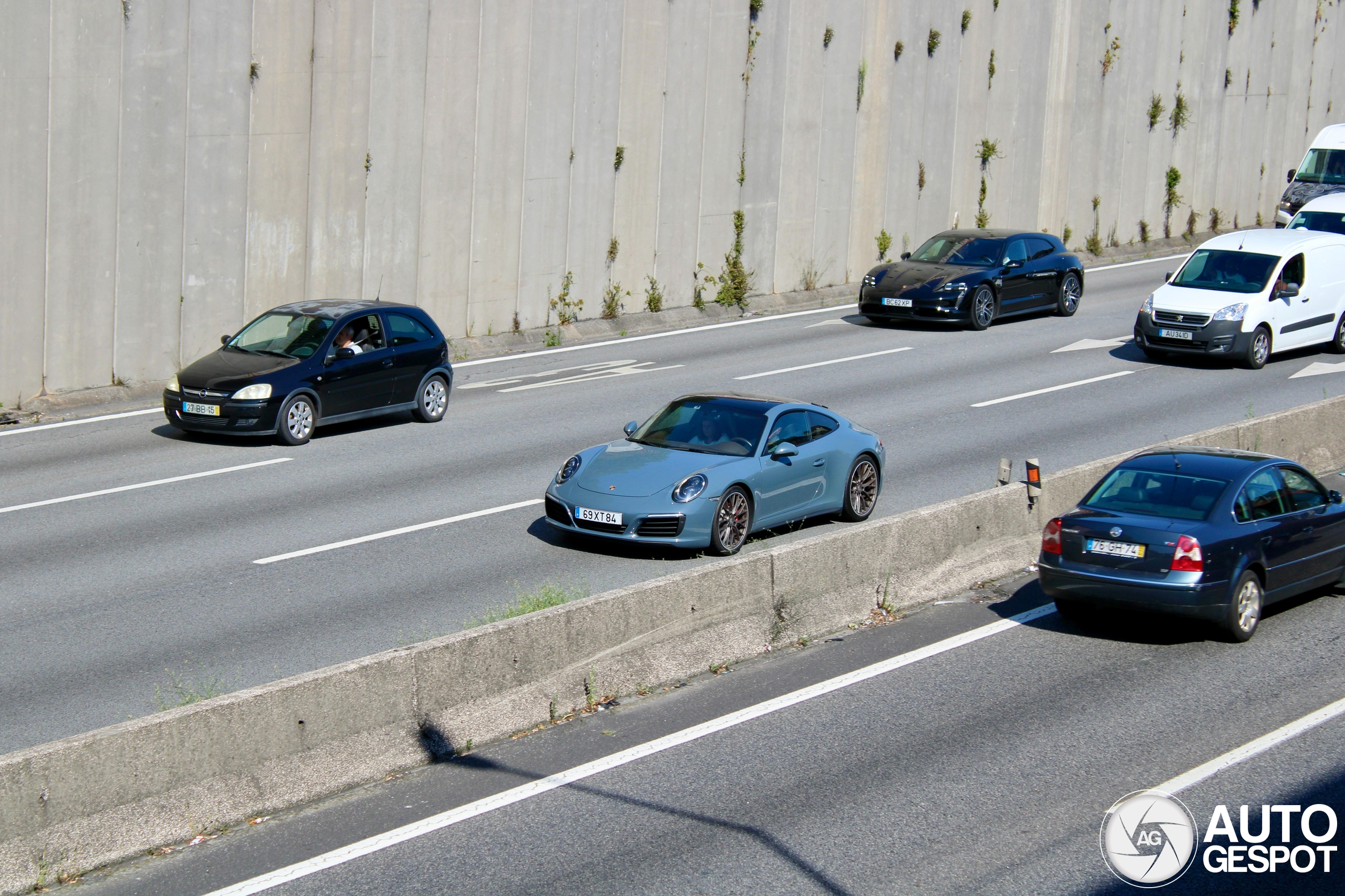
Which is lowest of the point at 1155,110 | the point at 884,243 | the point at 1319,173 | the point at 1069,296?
the point at 1069,296

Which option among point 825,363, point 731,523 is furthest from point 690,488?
point 825,363

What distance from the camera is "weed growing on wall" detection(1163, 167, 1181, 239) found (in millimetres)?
41469

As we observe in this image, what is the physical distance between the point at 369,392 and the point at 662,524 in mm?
7066

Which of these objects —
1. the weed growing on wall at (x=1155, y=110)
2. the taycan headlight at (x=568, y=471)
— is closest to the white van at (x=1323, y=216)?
the weed growing on wall at (x=1155, y=110)

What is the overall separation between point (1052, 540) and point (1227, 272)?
14.0m

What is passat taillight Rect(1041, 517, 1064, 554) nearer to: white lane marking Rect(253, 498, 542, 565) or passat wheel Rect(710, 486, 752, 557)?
passat wheel Rect(710, 486, 752, 557)

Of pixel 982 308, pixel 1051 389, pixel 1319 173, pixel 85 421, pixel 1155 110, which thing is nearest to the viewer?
pixel 85 421

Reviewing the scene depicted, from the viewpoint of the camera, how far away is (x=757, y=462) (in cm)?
1361

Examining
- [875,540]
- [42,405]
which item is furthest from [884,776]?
[42,405]

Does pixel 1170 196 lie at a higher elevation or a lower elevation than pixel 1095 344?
higher

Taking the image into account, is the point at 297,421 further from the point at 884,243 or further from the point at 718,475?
the point at 884,243

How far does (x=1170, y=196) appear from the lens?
41625 mm

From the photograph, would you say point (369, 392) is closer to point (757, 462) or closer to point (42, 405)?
point (42, 405)

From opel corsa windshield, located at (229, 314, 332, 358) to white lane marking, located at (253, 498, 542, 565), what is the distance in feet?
15.1
